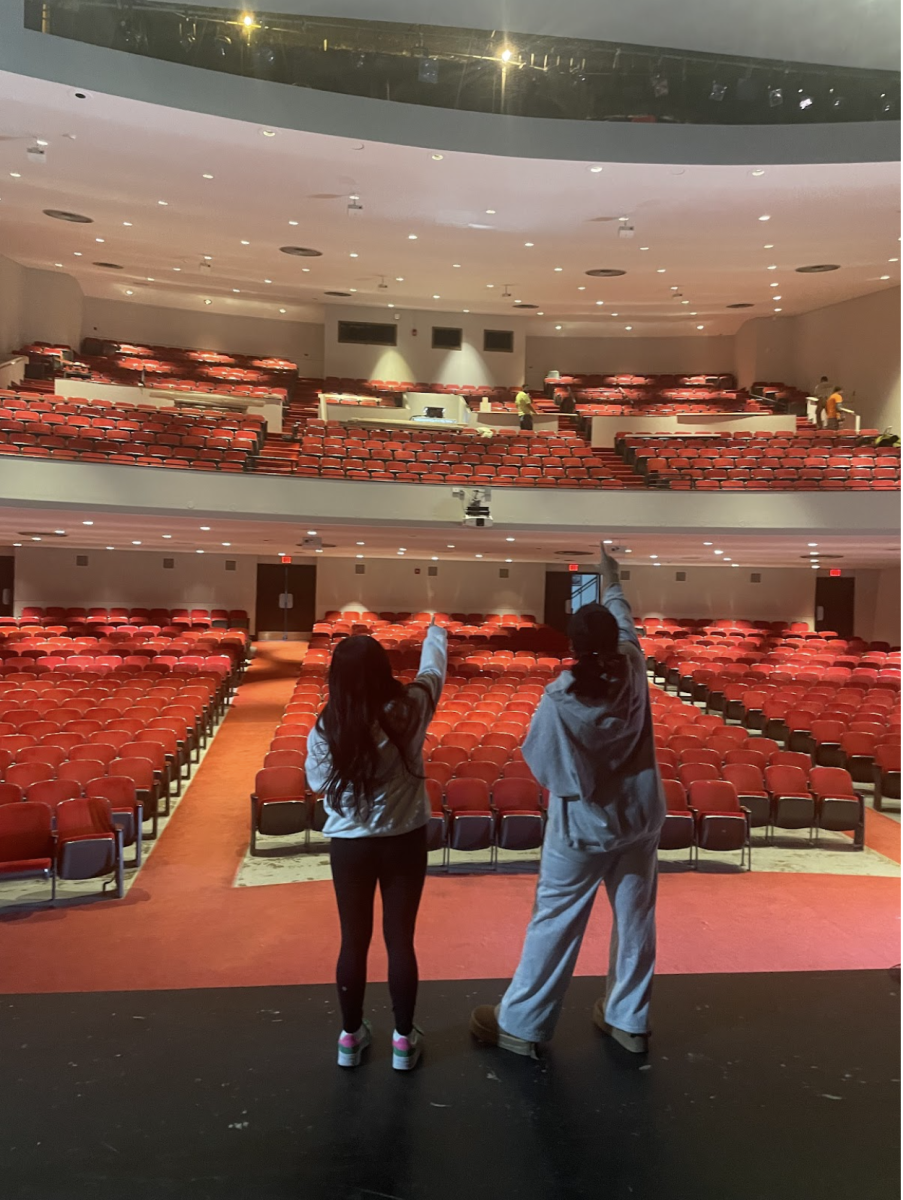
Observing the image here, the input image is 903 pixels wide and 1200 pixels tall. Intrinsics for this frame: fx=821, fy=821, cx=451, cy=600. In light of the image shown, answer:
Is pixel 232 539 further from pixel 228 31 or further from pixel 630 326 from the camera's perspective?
pixel 630 326

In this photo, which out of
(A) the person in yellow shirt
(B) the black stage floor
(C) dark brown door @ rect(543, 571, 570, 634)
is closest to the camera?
(B) the black stage floor

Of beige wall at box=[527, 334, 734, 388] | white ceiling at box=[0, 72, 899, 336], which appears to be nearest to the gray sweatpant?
white ceiling at box=[0, 72, 899, 336]

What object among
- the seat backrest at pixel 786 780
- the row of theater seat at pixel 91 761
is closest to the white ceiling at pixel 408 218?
the row of theater seat at pixel 91 761

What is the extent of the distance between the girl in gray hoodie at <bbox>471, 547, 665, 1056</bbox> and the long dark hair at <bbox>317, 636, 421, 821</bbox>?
476 mm

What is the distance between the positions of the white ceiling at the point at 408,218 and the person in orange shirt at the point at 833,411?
2.66m

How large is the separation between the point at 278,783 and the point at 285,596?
49.6ft

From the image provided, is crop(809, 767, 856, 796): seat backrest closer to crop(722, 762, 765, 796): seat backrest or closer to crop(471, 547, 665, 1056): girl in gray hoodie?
crop(722, 762, 765, 796): seat backrest

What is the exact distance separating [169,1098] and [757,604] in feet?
71.1

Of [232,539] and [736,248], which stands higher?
[736,248]

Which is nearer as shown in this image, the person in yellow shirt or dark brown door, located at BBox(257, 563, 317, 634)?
the person in yellow shirt

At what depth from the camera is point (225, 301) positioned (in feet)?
76.9

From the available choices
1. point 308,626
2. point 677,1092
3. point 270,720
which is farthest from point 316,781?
point 308,626

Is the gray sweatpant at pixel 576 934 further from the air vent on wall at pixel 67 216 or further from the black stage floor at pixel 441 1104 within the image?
the air vent on wall at pixel 67 216

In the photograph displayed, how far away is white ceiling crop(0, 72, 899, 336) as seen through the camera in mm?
12156
